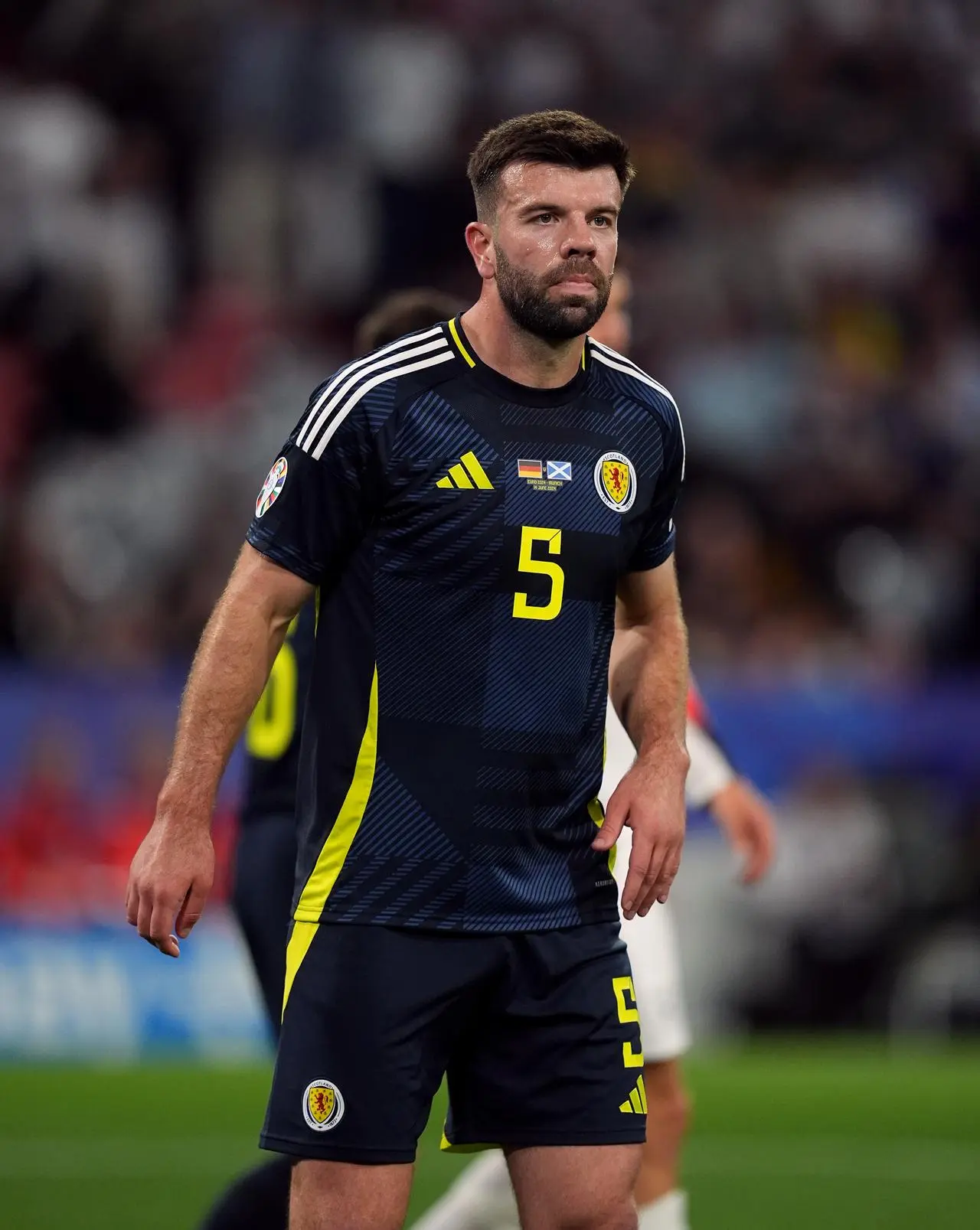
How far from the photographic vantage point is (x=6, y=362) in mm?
13367

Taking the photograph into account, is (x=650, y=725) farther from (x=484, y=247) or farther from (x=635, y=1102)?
(x=484, y=247)

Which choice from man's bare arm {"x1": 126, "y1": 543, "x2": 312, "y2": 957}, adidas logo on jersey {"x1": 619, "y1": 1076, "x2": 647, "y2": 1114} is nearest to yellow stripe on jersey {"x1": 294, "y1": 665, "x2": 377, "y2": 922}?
man's bare arm {"x1": 126, "y1": 543, "x2": 312, "y2": 957}

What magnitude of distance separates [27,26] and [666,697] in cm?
1171

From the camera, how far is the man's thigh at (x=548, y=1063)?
13.5 ft

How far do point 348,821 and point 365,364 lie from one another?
0.84 meters

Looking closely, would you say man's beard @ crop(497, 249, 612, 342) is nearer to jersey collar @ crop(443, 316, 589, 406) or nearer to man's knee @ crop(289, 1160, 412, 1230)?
jersey collar @ crop(443, 316, 589, 406)

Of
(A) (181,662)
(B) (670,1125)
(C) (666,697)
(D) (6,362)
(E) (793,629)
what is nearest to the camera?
(C) (666,697)

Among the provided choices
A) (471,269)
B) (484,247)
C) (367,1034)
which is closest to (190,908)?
(367,1034)

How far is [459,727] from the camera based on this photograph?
4.09 m

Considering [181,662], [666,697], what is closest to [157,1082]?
[181,662]

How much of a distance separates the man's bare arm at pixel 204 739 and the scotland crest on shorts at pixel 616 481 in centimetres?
60

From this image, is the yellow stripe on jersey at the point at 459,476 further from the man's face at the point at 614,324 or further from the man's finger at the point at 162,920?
the man's face at the point at 614,324

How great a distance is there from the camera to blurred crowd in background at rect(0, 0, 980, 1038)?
12555 millimetres

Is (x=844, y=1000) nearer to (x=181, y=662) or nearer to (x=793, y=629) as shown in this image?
(x=793, y=629)
